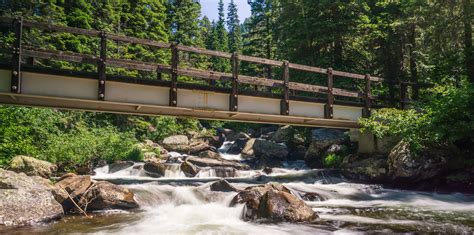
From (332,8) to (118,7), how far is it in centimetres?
2092

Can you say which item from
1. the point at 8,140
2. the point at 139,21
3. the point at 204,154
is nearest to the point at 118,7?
the point at 139,21

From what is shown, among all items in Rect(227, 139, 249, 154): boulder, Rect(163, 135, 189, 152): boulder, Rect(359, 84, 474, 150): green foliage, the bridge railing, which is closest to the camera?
the bridge railing

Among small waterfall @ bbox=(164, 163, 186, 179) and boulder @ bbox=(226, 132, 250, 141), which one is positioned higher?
boulder @ bbox=(226, 132, 250, 141)

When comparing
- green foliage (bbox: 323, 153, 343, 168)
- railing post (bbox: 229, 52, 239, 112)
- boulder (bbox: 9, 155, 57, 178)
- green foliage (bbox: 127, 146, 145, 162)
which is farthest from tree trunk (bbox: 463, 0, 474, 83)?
boulder (bbox: 9, 155, 57, 178)

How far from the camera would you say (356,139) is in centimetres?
2109

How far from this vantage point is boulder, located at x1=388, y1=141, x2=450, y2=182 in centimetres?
1552

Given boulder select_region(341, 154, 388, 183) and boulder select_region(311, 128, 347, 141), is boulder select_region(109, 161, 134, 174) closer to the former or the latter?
boulder select_region(341, 154, 388, 183)

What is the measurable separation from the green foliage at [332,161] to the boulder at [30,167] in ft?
47.5

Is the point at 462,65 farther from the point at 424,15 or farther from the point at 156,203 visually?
the point at 156,203

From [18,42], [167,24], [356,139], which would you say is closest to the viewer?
[18,42]

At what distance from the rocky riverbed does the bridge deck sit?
249 cm

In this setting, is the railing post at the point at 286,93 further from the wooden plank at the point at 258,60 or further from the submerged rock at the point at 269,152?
the submerged rock at the point at 269,152

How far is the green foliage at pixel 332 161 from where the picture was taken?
21297 millimetres

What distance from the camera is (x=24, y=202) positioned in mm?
8820
